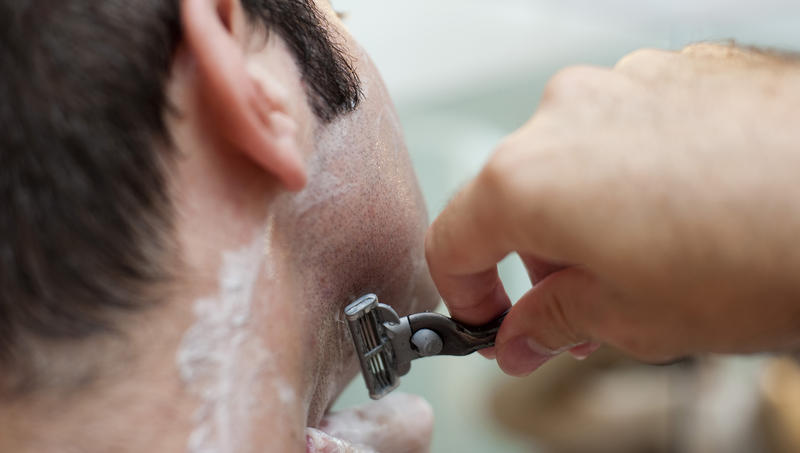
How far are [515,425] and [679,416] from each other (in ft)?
1.04

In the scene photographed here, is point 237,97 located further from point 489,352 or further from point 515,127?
Answer: point 515,127

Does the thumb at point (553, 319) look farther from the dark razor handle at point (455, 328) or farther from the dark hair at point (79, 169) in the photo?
the dark hair at point (79, 169)

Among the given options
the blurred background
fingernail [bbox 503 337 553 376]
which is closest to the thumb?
fingernail [bbox 503 337 553 376]

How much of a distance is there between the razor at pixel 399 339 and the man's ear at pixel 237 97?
15 centimetres

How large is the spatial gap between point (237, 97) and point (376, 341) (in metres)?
0.25

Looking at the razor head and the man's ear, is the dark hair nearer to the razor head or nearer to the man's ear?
the man's ear

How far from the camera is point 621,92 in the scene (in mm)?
537

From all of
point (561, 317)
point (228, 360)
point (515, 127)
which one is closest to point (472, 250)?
point (561, 317)

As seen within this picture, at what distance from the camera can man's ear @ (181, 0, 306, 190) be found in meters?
0.49

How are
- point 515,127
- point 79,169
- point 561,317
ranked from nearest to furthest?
point 79,169, point 561,317, point 515,127

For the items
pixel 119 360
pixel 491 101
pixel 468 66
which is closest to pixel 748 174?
pixel 119 360

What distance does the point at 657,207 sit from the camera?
47 centimetres

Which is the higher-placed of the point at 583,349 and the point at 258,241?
the point at 258,241

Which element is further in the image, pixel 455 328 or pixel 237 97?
pixel 455 328
